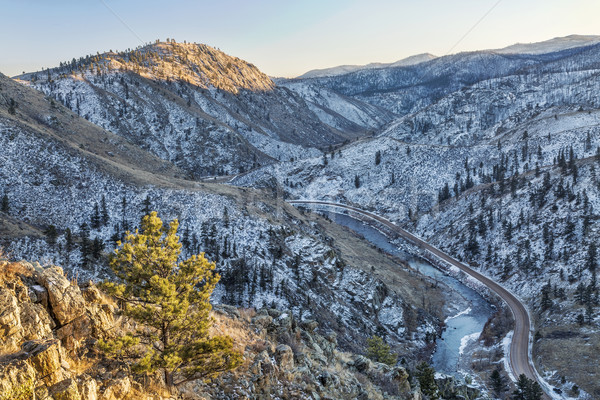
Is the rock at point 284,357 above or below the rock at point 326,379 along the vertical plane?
above

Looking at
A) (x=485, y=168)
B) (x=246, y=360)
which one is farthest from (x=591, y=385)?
(x=485, y=168)

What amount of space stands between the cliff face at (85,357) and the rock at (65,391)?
0.8 inches

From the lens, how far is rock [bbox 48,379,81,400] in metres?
8.76

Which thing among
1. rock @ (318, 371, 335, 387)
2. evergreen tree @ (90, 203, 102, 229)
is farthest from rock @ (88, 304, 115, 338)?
evergreen tree @ (90, 203, 102, 229)

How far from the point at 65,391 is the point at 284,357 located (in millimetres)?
10868

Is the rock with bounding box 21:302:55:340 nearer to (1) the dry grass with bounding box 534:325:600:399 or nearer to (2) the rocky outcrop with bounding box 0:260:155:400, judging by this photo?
(2) the rocky outcrop with bounding box 0:260:155:400

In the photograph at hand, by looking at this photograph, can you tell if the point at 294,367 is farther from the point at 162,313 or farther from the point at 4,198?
the point at 4,198

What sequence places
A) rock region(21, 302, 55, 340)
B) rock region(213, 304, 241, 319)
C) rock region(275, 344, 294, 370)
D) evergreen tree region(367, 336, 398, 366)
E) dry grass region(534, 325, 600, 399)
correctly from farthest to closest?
dry grass region(534, 325, 600, 399) → evergreen tree region(367, 336, 398, 366) → rock region(213, 304, 241, 319) → rock region(275, 344, 294, 370) → rock region(21, 302, 55, 340)

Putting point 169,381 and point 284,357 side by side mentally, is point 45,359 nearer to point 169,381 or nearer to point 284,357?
point 169,381

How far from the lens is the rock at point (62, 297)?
37.3 feet

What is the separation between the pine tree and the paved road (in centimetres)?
4865

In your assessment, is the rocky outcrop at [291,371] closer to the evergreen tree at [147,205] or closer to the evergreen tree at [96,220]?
the evergreen tree at [96,220]

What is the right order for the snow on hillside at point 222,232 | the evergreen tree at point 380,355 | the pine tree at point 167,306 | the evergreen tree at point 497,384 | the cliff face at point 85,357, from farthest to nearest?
1. the snow on hillside at point 222,232
2. the evergreen tree at point 497,384
3. the evergreen tree at point 380,355
4. the pine tree at point 167,306
5. the cliff face at point 85,357

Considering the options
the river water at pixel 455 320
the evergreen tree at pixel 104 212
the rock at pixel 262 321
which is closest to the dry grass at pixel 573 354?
the river water at pixel 455 320
